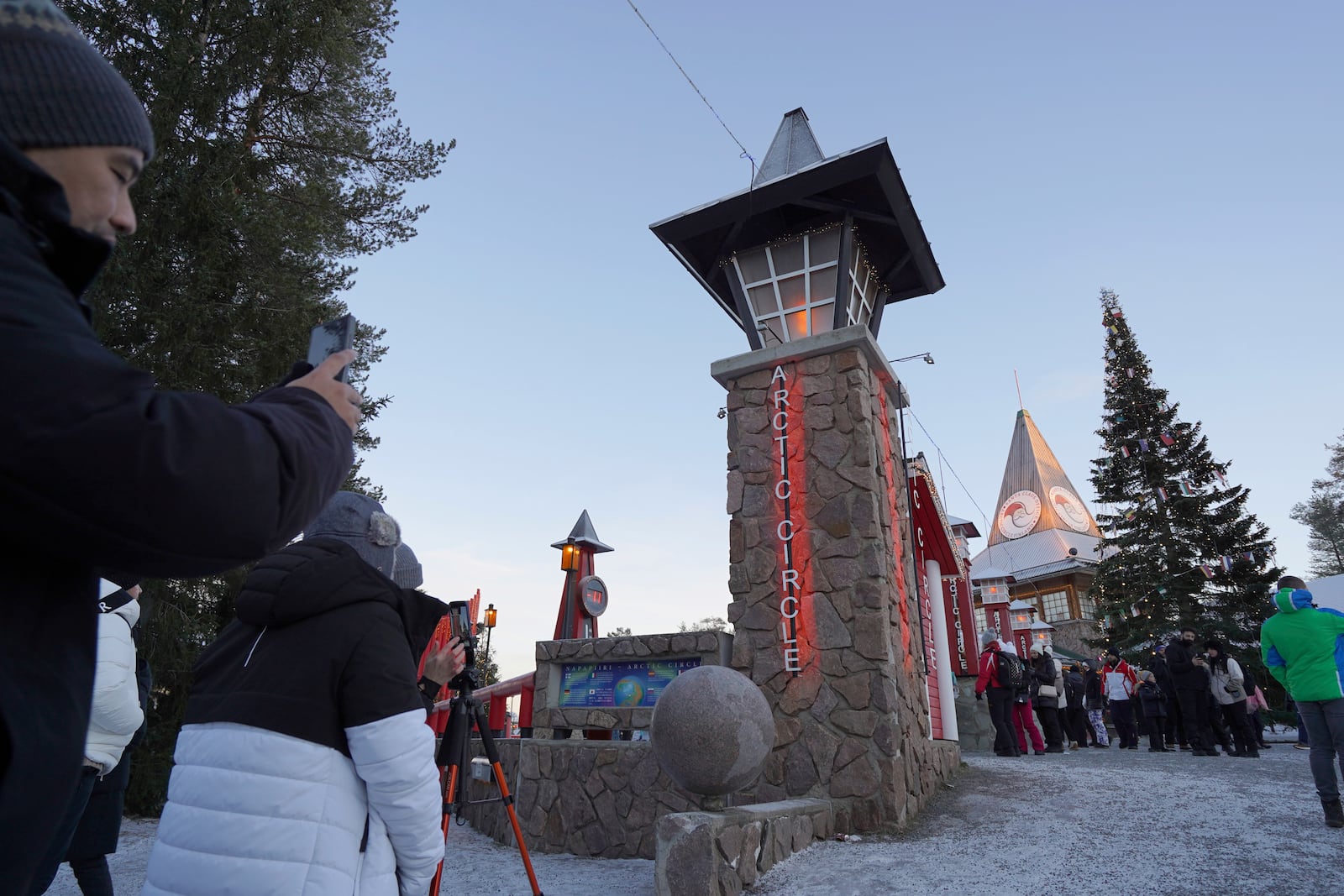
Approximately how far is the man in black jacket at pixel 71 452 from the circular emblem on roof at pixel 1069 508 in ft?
122

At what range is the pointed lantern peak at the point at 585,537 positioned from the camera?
45.9ft

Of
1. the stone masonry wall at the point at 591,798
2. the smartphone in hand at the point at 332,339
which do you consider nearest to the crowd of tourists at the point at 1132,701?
the stone masonry wall at the point at 591,798

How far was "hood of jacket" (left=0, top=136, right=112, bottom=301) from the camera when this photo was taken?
0.86 meters

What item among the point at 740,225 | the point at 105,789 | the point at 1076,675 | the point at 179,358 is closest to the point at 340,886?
the point at 105,789

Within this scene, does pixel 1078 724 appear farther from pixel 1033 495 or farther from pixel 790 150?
pixel 1033 495

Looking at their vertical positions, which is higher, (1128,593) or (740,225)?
(740,225)

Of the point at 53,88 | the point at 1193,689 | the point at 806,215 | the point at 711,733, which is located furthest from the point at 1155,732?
the point at 53,88

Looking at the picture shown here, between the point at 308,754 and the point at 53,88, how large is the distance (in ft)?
4.82

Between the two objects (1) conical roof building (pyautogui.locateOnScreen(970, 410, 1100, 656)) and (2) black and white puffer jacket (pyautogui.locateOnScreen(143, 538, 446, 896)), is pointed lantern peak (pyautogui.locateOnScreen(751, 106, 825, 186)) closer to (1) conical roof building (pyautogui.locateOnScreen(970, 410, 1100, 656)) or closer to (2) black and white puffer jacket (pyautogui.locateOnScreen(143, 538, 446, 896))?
(2) black and white puffer jacket (pyautogui.locateOnScreen(143, 538, 446, 896))

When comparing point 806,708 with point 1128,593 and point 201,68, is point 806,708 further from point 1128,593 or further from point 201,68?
point 1128,593

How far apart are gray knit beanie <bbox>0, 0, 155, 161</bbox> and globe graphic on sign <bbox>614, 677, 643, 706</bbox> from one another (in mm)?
7517

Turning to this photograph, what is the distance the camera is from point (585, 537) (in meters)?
14.0

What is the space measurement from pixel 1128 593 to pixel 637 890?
23.0 m

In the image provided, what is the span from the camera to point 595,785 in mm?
7527
